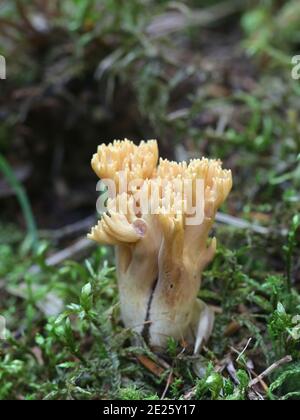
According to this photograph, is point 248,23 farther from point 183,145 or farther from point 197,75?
point 183,145

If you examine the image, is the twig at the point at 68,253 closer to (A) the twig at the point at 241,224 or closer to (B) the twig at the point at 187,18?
(A) the twig at the point at 241,224

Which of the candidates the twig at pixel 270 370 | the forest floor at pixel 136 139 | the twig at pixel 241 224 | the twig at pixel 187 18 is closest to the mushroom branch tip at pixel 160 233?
the forest floor at pixel 136 139

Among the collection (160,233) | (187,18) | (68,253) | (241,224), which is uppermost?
(187,18)

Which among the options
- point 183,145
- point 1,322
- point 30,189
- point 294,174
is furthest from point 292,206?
point 30,189

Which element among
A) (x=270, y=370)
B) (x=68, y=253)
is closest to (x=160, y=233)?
(x=270, y=370)

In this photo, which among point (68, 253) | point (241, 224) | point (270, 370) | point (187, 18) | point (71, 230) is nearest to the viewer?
point (270, 370)

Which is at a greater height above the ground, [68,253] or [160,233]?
[160,233]

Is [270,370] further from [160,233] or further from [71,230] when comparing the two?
[71,230]

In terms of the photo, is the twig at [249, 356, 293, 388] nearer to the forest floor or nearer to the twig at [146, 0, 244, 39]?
the forest floor
